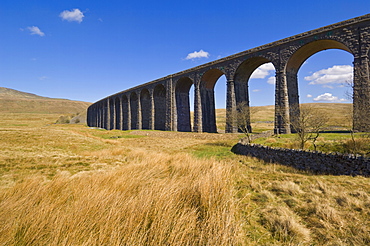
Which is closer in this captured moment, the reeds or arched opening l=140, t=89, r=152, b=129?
the reeds

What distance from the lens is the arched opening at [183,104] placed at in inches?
1452

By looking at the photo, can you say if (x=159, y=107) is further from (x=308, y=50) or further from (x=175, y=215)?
(x=175, y=215)

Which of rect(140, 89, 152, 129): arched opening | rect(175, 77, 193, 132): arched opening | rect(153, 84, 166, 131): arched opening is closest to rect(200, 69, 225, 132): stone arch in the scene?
rect(175, 77, 193, 132): arched opening

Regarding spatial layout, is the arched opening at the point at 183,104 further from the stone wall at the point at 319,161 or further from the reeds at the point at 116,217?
the reeds at the point at 116,217

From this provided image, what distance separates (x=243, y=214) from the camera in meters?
3.71

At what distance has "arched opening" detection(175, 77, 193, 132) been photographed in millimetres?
36875

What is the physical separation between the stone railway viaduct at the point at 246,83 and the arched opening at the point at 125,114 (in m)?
0.28

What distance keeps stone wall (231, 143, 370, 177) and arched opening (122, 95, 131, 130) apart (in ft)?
145

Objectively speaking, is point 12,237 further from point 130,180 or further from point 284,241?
point 284,241

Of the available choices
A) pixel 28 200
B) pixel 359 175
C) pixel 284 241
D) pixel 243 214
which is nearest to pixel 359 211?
pixel 284 241

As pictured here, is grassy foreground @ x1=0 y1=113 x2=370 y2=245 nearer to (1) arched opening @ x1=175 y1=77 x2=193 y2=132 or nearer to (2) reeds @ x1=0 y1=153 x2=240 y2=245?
(2) reeds @ x1=0 y1=153 x2=240 y2=245

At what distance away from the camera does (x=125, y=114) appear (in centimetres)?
5378

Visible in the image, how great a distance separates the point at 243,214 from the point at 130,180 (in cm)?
267

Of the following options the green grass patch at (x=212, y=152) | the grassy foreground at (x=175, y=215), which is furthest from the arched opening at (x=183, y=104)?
the grassy foreground at (x=175, y=215)
